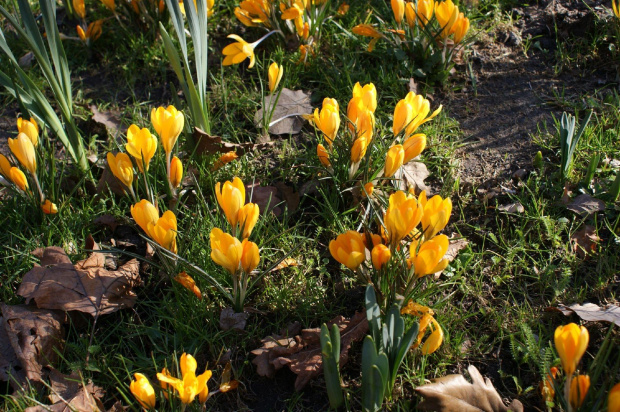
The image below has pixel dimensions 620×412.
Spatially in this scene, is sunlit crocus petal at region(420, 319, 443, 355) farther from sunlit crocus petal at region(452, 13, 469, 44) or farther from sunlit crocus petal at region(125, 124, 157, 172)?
sunlit crocus petal at region(452, 13, 469, 44)

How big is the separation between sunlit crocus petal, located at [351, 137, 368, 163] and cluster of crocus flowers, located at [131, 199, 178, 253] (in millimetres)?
721

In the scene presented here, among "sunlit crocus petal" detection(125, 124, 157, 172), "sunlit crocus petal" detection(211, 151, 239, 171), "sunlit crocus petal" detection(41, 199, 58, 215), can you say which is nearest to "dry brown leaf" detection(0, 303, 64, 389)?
"sunlit crocus petal" detection(41, 199, 58, 215)

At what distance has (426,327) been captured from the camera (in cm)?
174

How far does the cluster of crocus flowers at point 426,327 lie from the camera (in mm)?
1688

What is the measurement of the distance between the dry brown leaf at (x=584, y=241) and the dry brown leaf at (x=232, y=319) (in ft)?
4.23

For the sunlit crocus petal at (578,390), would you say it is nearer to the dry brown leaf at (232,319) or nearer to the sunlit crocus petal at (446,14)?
the dry brown leaf at (232,319)

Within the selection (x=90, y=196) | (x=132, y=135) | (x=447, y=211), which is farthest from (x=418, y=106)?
(x=90, y=196)

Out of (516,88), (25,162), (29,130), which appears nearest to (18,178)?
(25,162)

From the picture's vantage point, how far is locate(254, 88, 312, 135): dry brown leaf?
2.65 m

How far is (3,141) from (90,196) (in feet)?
2.27

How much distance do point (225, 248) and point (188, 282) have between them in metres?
0.32

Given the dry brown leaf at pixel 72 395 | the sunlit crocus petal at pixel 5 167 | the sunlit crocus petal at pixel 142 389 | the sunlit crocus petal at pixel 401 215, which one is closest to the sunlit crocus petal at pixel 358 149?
the sunlit crocus petal at pixel 401 215

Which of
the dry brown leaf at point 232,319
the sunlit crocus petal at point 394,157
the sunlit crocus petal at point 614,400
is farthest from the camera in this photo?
the sunlit crocus petal at point 394,157

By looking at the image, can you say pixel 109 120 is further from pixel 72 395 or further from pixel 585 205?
pixel 585 205
